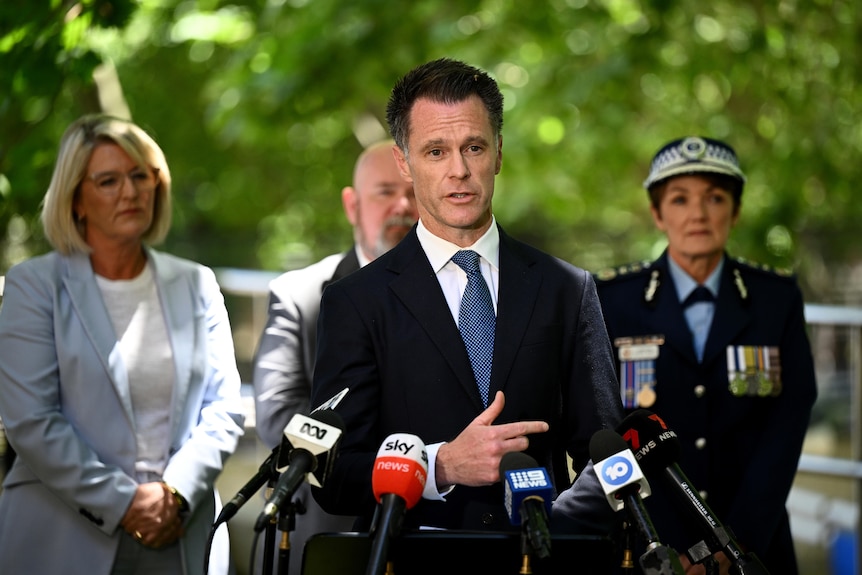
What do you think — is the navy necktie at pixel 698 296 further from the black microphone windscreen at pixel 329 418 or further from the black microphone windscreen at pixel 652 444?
the black microphone windscreen at pixel 329 418

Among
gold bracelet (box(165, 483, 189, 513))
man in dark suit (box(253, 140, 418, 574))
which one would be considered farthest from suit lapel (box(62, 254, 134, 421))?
man in dark suit (box(253, 140, 418, 574))

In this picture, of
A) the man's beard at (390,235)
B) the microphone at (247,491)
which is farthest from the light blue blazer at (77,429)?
the microphone at (247,491)

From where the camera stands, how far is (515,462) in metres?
2.30

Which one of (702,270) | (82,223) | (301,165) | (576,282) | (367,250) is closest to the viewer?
(576,282)

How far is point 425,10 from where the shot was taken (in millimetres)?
7539

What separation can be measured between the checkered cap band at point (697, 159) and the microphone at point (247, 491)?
2280mm

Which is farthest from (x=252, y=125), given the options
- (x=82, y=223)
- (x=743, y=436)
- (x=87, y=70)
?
(x=743, y=436)

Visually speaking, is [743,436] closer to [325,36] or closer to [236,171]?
[325,36]

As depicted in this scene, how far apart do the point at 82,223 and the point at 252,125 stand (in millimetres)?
3977

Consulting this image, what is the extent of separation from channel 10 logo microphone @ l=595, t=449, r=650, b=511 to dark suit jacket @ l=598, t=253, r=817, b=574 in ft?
5.59

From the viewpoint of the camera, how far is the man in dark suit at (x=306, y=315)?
4016mm

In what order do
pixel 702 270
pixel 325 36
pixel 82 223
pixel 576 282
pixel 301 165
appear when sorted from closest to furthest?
pixel 576 282
pixel 82 223
pixel 702 270
pixel 325 36
pixel 301 165

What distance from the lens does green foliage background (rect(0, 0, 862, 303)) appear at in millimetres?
5125

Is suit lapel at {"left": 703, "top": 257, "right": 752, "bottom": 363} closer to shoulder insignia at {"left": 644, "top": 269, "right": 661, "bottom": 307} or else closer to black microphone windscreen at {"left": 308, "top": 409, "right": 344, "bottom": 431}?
shoulder insignia at {"left": 644, "top": 269, "right": 661, "bottom": 307}
